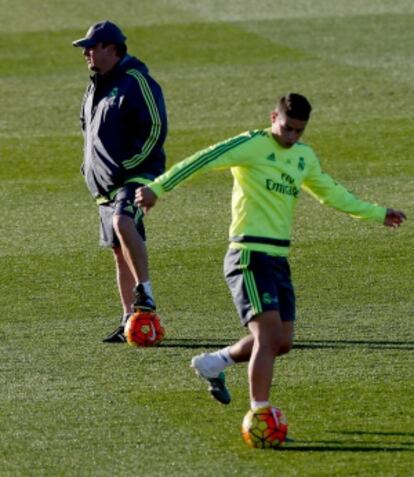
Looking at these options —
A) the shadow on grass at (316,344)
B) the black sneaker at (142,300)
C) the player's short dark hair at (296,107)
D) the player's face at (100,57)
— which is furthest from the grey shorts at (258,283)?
the player's face at (100,57)

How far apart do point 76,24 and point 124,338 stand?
1407 cm

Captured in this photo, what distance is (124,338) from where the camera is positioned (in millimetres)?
10562

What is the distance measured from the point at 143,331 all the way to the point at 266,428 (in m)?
2.39

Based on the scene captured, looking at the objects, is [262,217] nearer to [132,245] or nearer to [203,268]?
[132,245]

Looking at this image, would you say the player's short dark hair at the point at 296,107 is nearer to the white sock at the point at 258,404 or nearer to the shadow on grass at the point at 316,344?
the white sock at the point at 258,404

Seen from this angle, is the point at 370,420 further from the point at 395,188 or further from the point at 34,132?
the point at 34,132

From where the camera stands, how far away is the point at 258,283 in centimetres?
838

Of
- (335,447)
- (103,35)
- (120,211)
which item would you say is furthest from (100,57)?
(335,447)

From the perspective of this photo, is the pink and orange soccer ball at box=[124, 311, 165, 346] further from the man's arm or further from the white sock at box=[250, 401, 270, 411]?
the white sock at box=[250, 401, 270, 411]

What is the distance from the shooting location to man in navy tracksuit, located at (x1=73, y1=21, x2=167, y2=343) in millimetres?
10664

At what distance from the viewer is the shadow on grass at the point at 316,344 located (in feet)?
33.6

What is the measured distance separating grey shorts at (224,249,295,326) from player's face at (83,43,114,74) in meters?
2.67

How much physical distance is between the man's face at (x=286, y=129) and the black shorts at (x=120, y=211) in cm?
233

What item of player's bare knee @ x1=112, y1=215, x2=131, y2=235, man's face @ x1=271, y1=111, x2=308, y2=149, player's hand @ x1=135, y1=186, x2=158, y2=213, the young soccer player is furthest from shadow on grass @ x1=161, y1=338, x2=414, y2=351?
player's hand @ x1=135, y1=186, x2=158, y2=213
